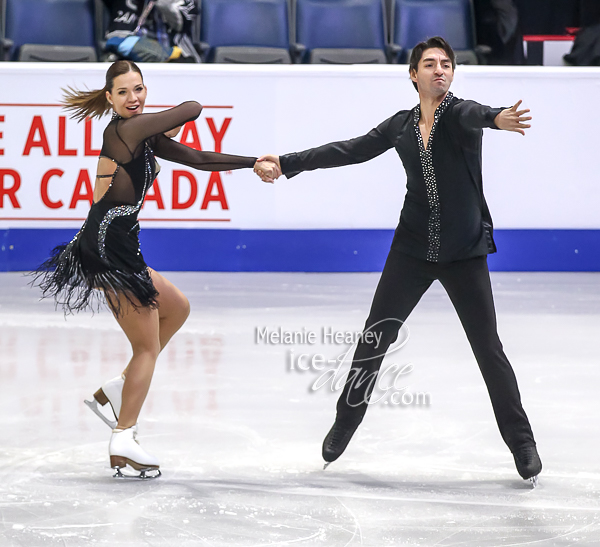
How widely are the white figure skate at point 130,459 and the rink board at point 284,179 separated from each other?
4734 millimetres

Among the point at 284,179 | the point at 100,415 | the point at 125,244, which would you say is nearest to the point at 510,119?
the point at 125,244

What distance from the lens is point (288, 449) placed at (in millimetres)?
3139

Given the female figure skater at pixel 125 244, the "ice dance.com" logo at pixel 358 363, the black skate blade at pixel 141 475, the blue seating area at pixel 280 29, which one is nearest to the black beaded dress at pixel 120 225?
the female figure skater at pixel 125 244

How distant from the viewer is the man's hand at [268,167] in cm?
325

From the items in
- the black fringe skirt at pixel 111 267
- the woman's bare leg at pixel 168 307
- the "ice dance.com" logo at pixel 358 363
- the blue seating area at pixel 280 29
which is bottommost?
the "ice dance.com" logo at pixel 358 363

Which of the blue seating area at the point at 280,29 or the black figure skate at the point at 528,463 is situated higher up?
the blue seating area at the point at 280,29

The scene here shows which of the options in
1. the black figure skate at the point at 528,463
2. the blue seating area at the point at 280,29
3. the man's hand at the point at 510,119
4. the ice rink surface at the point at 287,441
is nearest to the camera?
the ice rink surface at the point at 287,441

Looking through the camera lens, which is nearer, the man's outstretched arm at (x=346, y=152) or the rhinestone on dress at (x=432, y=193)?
the rhinestone on dress at (x=432, y=193)

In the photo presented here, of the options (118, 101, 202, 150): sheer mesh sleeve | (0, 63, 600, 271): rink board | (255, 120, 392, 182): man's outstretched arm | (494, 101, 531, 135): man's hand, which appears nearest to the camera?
(494, 101, 531, 135): man's hand

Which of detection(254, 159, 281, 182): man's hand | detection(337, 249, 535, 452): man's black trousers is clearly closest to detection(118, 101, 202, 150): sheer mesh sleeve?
detection(254, 159, 281, 182): man's hand

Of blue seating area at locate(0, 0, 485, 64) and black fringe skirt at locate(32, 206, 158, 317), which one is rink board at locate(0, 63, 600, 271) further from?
black fringe skirt at locate(32, 206, 158, 317)

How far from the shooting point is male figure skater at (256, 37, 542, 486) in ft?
9.15

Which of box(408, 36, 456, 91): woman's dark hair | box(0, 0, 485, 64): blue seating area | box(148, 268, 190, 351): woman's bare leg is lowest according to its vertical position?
box(148, 268, 190, 351): woman's bare leg

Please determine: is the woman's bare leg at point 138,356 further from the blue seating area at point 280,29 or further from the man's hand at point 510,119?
the blue seating area at point 280,29
